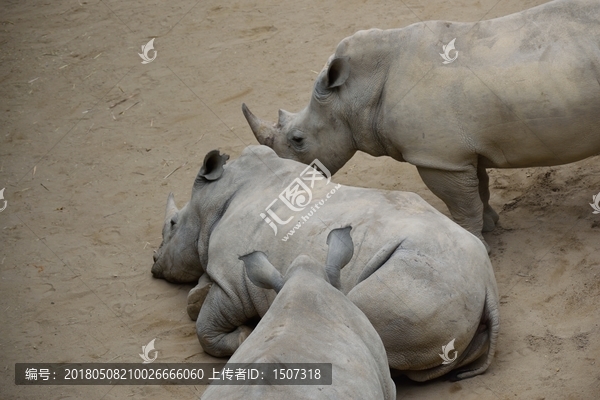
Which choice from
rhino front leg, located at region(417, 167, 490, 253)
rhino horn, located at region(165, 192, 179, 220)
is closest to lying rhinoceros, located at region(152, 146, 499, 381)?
rhino horn, located at region(165, 192, 179, 220)

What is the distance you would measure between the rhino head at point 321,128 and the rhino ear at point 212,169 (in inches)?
38.9

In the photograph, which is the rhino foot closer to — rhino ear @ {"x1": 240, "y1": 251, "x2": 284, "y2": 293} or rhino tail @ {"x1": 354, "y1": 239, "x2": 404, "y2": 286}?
rhino tail @ {"x1": 354, "y1": 239, "x2": 404, "y2": 286}

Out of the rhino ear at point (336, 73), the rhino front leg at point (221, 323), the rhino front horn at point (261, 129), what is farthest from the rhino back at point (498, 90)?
the rhino front leg at point (221, 323)

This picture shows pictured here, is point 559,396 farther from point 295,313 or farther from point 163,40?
point 163,40

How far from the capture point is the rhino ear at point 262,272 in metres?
5.36

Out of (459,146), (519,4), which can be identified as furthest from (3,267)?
(519,4)

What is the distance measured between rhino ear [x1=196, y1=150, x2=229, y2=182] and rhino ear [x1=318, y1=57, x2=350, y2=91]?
108 cm

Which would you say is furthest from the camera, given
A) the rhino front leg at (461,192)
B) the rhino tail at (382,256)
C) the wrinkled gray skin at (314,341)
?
the rhino front leg at (461,192)

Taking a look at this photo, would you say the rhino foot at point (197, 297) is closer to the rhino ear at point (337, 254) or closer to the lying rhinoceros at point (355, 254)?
the lying rhinoceros at point (355, 254)

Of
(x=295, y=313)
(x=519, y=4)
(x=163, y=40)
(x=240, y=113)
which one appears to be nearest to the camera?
(x=295, y=313)

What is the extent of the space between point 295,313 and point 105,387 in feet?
9.74

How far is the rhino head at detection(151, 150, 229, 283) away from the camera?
8.07 m

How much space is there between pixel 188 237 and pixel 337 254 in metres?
2.93

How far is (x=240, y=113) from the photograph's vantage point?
36.0 ft
